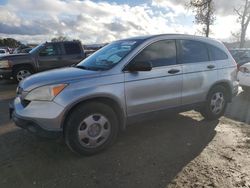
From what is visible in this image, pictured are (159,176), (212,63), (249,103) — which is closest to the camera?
(159,176)

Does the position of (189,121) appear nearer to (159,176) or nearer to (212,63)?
(212,63)

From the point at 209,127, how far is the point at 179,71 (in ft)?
4.76

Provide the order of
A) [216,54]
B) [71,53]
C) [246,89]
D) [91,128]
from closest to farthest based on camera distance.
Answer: [91,128], [216,54], [246,89], [71,53]

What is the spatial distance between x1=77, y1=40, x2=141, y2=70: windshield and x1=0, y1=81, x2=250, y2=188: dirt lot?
4.56ft

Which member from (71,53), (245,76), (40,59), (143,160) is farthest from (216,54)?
(40,59)

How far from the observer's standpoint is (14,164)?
384 centimetres

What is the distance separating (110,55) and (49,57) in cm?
756

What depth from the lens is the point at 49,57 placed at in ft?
38.1

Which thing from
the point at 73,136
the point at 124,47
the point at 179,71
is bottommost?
the point at 73,136

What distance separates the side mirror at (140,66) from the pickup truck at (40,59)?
7585 millimetres

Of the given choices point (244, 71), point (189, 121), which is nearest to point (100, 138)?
point (189, 121)

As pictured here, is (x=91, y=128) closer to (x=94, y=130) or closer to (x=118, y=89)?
(x=94, y=130)

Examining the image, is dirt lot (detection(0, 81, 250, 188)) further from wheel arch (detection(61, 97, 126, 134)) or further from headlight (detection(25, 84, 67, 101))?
headlight (detection(25, 84, 67, 101))

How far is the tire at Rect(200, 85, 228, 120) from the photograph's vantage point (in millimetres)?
5566
